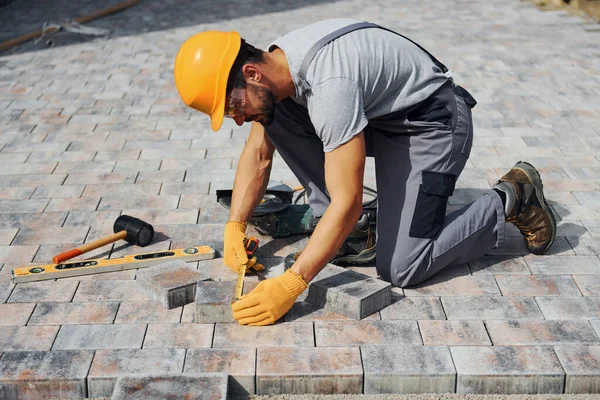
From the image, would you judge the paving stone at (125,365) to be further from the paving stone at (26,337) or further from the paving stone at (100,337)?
the paving stone at (26,337)

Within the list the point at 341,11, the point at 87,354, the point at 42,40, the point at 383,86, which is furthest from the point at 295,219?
the point at 341,11

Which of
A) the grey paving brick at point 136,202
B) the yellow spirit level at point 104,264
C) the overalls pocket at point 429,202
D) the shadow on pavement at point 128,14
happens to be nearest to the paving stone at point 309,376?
the overalls pocket at point 429,202

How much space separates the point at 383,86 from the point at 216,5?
886 centimetres

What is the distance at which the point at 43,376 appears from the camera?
11.2ft

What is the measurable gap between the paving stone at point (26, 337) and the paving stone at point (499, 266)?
2186 mm

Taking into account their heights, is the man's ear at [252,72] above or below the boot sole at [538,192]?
above

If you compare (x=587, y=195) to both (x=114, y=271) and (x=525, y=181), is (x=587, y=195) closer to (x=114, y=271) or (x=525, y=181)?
(x=525, y=181)

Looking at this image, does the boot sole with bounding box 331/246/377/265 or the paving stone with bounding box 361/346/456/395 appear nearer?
the paving stone with bounding box 361/346/456/395

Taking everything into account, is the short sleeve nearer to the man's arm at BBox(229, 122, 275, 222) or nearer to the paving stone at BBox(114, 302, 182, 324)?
the man's arm at BBox(229, 122, 275, 222)

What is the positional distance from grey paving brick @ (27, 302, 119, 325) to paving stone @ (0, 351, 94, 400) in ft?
1.04

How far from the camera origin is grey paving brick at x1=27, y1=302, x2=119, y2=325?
385 cm

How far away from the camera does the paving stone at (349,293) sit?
3.81 meters

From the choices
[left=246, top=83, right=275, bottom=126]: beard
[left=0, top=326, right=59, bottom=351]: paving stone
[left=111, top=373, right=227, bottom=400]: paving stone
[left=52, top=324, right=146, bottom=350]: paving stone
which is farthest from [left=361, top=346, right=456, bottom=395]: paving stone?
[left=0, top=326, right=59, bottom=351]: paving stone

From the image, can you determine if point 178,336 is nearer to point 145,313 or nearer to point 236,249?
point 145,313
